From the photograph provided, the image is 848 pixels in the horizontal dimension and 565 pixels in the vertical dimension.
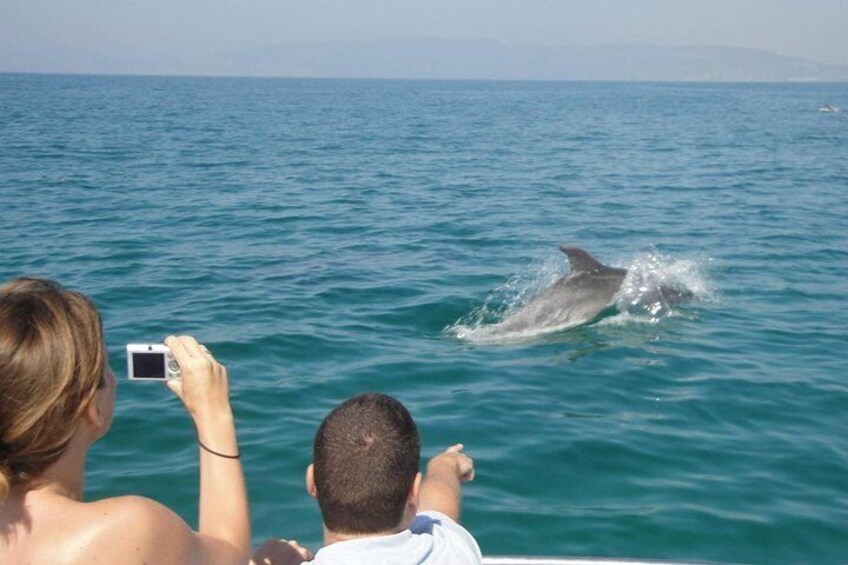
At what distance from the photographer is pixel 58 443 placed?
3080 millimetres

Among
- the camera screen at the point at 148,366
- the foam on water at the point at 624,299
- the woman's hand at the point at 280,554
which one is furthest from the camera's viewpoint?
the foam on water at the point at 624,299

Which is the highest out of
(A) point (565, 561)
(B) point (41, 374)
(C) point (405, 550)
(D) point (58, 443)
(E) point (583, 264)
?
(B) point (41, 374)

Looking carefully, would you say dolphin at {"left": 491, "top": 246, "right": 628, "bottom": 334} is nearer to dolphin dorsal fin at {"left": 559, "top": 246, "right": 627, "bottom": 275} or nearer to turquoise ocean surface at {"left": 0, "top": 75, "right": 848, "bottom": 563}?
dolphin dorsal fin at {"left": 559, "top": 246, "right": 627, "bottom": 275}

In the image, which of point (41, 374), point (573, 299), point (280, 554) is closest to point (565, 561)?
point (280, 554)

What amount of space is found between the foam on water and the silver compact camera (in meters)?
8.81

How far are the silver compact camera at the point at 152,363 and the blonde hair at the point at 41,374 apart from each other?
19.4 inches

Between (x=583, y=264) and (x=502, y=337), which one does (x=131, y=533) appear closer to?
(x=502, y=337)

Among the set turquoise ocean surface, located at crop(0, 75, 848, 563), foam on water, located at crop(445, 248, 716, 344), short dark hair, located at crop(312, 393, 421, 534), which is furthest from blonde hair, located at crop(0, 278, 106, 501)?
foam on water, located at crop(445, 248, 716, 344)

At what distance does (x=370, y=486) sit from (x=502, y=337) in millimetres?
9371

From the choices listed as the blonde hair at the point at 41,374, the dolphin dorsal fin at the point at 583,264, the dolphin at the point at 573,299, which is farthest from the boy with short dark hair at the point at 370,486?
the dolphin dorsal fin at the point at 583,264

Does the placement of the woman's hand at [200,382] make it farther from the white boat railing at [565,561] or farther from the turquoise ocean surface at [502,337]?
the turquoise ocean surface at [502,337]

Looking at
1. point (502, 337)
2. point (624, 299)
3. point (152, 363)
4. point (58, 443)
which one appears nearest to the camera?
point (58, 443)

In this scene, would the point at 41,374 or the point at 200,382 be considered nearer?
the point at 41,374

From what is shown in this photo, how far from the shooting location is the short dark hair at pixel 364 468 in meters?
3.32
